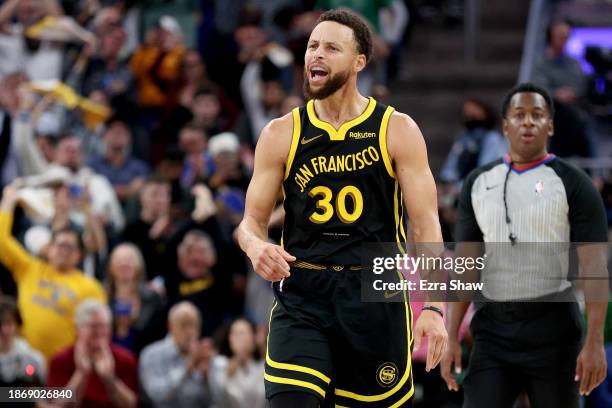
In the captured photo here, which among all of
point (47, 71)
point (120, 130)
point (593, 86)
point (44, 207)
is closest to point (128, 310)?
point (44, 207)

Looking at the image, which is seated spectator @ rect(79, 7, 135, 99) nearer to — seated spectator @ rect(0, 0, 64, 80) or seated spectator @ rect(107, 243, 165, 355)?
seated spectator @ rect(0, 0, 64, 80)

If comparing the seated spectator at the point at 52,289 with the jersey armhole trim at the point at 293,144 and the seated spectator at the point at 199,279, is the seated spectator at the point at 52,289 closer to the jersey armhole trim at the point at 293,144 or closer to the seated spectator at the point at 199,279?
the seated spectator at the point at 199,279

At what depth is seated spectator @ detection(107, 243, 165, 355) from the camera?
35.8 feet

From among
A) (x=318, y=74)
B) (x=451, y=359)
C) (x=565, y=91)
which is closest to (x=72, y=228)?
(x=451, y=359)

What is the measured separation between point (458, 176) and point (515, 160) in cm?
469

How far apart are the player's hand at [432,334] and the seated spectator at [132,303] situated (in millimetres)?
5278

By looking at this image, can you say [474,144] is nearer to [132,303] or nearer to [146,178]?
[146,178]

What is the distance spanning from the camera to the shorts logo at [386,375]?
6145 millimetres

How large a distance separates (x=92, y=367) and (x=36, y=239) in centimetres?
167

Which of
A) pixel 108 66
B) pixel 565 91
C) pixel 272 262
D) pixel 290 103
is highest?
pixel 108 66

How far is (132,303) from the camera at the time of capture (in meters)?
11.1

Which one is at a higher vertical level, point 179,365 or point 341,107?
point 341,107

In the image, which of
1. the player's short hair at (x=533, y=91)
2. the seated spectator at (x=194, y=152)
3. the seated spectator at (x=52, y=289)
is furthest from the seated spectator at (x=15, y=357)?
the player's short hair at (x=533, y=91)

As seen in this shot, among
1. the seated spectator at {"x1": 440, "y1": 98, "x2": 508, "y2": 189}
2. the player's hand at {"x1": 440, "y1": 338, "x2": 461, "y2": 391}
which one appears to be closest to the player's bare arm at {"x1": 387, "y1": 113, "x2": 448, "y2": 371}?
the player's hand at {"x1": 440, "y1": 338, "x2": 461, "y2": 391}
